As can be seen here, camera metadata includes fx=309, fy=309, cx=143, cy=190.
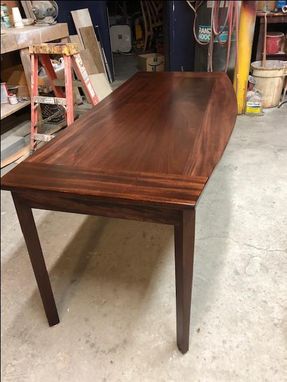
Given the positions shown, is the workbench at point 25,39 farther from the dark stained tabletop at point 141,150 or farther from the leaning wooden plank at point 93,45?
the dark stained tabletop at point 141,150

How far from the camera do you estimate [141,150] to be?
2.64ft

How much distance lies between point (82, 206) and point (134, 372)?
464 mm

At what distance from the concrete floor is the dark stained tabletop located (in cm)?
16

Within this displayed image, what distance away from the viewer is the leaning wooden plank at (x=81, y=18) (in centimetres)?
252

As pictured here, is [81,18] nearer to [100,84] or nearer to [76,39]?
[76,39]

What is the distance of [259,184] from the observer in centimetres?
147

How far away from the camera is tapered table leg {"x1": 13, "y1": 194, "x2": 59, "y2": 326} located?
725 millimetres

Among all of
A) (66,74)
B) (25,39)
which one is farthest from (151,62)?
(66,74)

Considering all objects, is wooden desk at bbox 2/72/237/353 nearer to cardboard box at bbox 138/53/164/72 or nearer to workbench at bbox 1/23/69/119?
workbench at bbox 1/23/69/119

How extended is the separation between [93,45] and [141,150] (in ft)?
7.26

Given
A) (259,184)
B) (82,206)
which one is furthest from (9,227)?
(259,184)

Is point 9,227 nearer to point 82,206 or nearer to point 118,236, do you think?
point 82,206

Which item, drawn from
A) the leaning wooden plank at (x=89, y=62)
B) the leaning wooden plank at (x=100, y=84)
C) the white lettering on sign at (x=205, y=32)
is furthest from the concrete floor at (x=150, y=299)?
the leaning wooden plank at (x=89, y=62)

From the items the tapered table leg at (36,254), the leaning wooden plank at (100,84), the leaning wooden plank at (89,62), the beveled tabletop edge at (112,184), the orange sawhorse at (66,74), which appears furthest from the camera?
the leaning wooden plank at (89,62)
